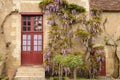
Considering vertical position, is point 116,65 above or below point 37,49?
below

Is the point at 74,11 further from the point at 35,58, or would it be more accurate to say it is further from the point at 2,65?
the point at 2,65

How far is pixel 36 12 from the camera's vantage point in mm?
23953

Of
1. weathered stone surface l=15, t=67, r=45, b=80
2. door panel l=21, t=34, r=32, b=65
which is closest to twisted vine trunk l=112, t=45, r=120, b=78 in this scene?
weathered stone surface l=15, t=67, r=45, b=80

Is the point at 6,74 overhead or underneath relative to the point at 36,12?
underneath

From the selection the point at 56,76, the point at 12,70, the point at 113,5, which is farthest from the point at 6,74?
the point at 113,5

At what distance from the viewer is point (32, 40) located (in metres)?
24.2

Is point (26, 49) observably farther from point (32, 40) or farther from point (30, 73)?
point (30, 73)

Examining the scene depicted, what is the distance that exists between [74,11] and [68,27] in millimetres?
957

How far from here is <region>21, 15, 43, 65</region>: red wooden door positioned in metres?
24.0

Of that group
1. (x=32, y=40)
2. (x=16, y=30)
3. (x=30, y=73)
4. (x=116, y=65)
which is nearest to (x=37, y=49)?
(x=32, y=40)

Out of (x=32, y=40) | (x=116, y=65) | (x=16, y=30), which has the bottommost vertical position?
(x=116, y=65)

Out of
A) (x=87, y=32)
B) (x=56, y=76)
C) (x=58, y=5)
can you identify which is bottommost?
(x=56, y=76)

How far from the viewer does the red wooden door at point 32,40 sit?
2405cm

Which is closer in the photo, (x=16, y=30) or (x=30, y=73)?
(x=30, y=73)
